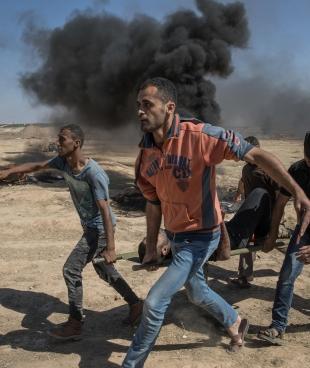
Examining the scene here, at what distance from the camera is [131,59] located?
76.7 feet

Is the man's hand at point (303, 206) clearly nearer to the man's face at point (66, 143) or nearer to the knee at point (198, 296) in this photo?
the knee at point (198, 296)

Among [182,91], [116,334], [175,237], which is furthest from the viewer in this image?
Answer: [182,91]

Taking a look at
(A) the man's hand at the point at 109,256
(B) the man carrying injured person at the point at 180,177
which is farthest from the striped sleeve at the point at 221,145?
(A) the man's hand at the point at 109,256

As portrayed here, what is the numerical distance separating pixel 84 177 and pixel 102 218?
A: 0.35m

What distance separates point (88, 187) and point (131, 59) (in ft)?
66.6

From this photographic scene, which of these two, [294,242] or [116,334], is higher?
[294,242]

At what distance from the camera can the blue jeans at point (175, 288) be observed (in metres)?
3.04

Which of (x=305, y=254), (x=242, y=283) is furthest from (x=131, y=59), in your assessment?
(x=305, y=254)

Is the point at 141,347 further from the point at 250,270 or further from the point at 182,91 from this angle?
the point at 182,91

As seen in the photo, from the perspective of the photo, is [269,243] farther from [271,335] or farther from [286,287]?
[271,335]

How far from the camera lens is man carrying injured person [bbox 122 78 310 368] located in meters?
2.95

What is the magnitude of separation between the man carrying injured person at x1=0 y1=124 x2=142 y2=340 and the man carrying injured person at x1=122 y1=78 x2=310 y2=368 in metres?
0.71

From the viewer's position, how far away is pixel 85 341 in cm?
407

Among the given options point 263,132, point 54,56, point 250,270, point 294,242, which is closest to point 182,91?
point 54,56
